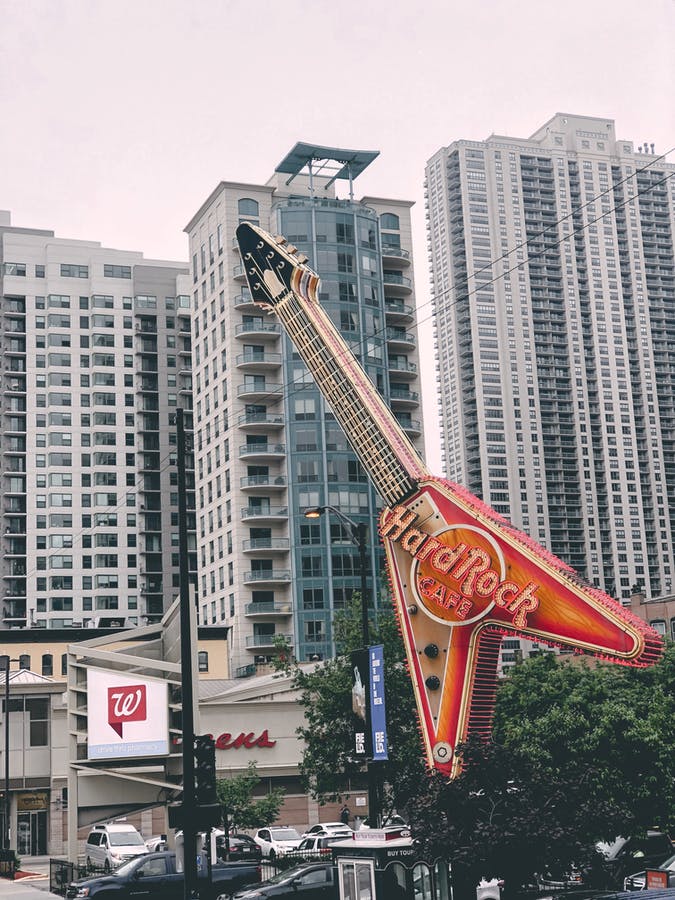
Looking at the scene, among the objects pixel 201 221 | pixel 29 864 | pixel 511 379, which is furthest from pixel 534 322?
pixel 29 864

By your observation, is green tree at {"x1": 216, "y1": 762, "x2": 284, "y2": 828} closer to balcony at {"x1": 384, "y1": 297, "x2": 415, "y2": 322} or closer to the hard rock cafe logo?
the hard rock cafe logo

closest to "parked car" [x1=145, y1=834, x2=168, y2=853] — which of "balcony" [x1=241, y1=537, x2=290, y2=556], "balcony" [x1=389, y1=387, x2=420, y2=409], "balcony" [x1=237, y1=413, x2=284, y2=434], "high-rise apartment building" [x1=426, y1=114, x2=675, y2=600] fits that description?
"balcony" [x1=241, y1=537, x2=290, y2=556]

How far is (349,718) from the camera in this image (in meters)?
43.3

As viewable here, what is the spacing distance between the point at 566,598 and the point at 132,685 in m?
12.6

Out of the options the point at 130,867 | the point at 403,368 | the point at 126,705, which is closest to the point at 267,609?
the point at 403,368

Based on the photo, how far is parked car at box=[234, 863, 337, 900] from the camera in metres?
30.3

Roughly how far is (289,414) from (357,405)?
6619cm

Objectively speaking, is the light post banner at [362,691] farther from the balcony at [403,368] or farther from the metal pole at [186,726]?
the balcony at [403,368]

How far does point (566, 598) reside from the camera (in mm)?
31984

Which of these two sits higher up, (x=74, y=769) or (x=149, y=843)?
(x=74, y=769)

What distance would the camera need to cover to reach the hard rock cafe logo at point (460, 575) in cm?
3284

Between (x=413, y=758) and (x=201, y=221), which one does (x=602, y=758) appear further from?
(x=201, y=221)

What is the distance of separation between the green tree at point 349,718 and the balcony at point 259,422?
189ft

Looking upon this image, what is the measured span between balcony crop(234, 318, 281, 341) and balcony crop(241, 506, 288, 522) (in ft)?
49.6
